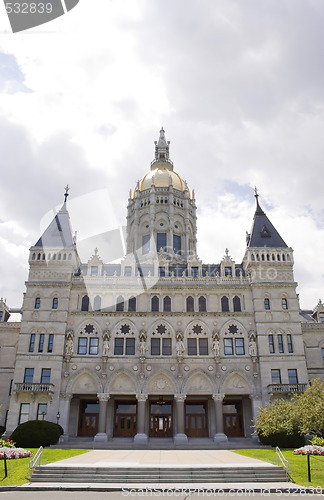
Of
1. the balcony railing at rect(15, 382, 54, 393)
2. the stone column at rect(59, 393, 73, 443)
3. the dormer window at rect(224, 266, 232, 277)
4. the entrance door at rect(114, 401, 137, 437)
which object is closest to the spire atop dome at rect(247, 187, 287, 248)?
the dormer window at rect(224, 266, 232, 277)

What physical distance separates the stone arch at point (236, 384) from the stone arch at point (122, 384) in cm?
993

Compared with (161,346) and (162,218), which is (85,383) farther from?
(162,218)

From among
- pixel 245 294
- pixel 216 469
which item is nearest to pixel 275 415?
pixel 216 469

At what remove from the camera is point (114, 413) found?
156 ft

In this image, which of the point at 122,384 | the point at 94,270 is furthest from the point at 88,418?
the point at 94,270

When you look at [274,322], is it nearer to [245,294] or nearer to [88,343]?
[245,294]

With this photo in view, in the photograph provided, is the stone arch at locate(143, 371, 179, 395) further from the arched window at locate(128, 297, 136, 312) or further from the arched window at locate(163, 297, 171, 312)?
the arched window at locate(128, 297, 136, 312)

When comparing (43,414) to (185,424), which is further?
(185,424)

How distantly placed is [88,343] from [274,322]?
2193 centimetres

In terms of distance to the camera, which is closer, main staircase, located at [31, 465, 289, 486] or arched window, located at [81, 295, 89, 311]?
main staircase, located at [31, 465, 289, 486]

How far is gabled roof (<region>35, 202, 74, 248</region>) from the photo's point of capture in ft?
173

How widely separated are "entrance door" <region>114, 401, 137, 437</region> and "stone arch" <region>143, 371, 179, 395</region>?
13.9 feet

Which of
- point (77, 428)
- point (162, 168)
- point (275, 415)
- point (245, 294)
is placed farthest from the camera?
point (162, 168)

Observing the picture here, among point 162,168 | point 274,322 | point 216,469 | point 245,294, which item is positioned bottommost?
point 216,469
